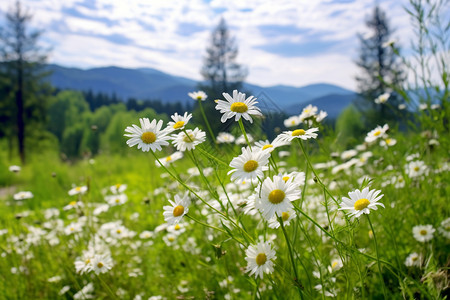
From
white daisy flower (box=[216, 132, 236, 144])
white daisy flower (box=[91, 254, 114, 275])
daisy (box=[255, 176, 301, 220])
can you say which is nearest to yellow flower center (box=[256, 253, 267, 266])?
daisy (box=[255, 176, 301, 220])

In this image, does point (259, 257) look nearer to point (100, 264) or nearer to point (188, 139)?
point (188, 139)

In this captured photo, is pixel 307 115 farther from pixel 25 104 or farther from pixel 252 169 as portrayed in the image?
pixel 25 104

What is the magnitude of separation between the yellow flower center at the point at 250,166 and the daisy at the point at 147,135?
0.89 ft

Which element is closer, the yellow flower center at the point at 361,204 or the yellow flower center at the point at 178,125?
the yellow flower center at the point at 361,204

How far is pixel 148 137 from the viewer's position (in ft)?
3.93

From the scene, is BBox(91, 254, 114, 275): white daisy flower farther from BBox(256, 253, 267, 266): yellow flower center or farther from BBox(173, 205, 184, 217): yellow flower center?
BBox(256, 253, 267, 266): yellow flower center

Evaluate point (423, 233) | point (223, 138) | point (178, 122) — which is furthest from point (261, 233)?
point (178, 122)

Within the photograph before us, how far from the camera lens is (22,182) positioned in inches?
430

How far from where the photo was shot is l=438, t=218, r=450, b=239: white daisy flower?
2061 millimetres

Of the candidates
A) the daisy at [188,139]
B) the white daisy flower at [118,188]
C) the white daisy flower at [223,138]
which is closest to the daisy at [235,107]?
the daisy at [188,139]

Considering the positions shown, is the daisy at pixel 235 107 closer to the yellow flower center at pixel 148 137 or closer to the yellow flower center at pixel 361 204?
the yellow flower center at pixel 148 137

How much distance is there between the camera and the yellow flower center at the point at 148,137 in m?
1.19

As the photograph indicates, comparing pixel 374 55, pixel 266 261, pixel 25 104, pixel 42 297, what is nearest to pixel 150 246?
pixel 42 297

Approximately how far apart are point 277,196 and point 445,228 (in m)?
1.60
